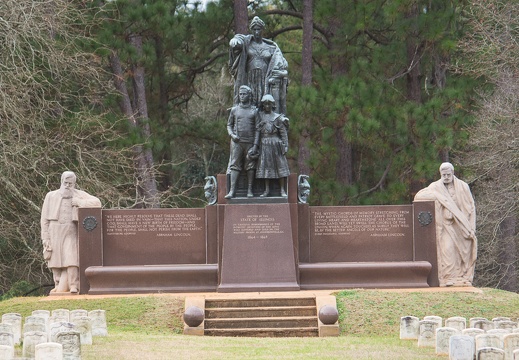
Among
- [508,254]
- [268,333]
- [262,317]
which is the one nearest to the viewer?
[268,333]

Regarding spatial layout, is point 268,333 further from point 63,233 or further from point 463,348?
point 463,348

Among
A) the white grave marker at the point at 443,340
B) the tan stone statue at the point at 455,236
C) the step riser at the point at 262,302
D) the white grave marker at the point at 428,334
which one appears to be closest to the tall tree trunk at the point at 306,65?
the tan stone statue at the point at 455,236

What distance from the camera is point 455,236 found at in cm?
2055

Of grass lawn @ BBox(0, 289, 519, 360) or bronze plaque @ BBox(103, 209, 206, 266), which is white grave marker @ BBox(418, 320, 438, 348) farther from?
bronze plaque @ BBox(103, 209, 206, 266)

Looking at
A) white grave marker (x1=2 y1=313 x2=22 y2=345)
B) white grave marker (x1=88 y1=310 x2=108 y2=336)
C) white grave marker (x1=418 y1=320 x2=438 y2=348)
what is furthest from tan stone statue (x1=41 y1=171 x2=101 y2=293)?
white grave marker (x1=418 y1=320 x2=438 y2=348)

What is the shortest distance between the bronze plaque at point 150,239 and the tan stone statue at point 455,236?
159 inches

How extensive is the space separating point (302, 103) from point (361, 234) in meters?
7.34

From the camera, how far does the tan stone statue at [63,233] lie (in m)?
20.5

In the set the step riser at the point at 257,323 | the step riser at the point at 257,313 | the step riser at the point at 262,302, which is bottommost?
the step riser at the point at 257,323

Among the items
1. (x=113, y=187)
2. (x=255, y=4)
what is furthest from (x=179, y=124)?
(x=113, y=187)

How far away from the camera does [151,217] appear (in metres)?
20.6

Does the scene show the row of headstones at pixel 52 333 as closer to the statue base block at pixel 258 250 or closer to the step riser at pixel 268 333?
the step riser at pixel 268 333

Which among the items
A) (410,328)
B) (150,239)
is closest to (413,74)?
(150,239)

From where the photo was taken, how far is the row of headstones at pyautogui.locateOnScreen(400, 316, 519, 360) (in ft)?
40.6
